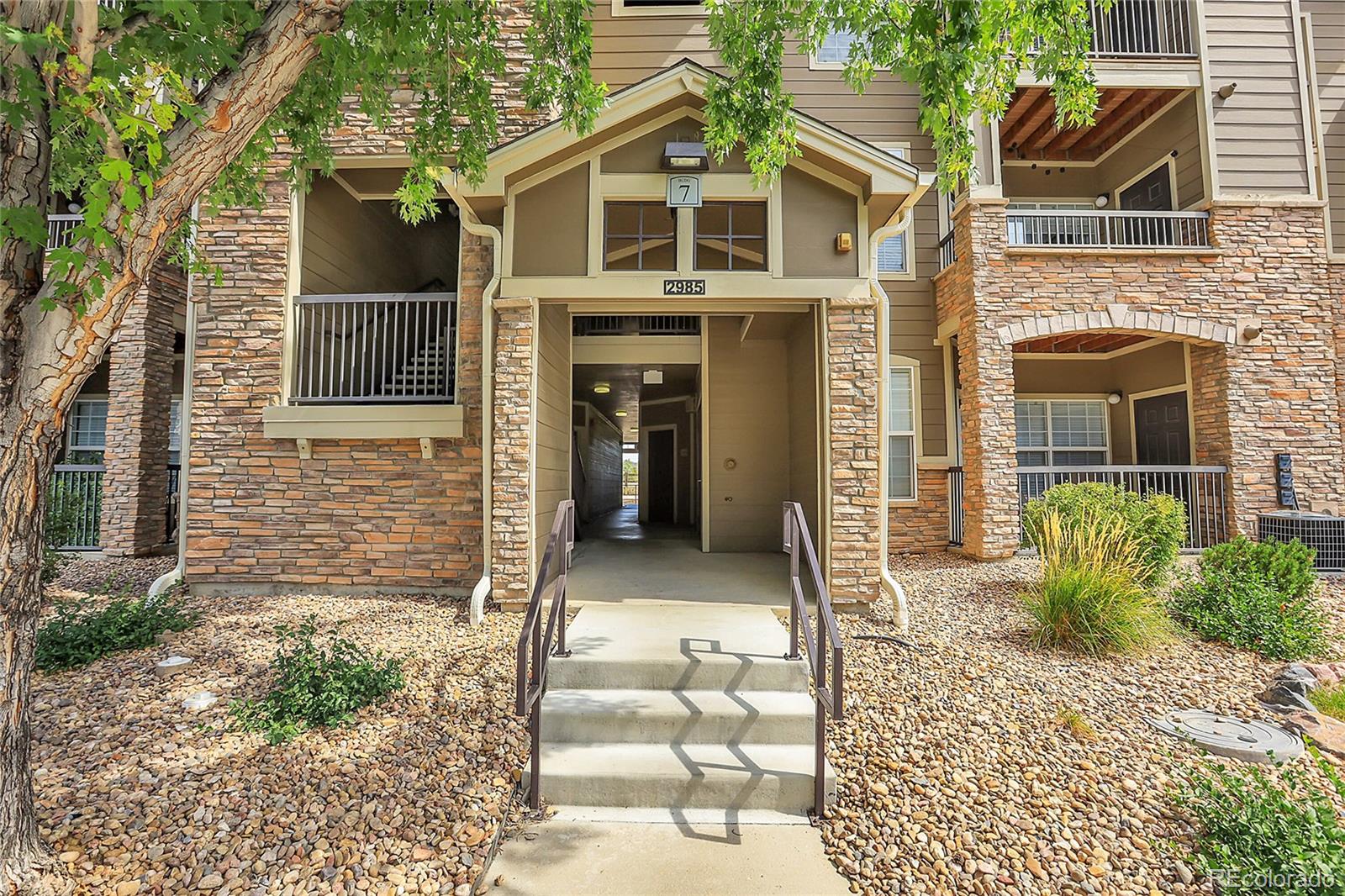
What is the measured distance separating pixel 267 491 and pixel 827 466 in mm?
5542

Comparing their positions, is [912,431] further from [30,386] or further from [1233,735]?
[30,386]

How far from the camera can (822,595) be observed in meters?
3.05

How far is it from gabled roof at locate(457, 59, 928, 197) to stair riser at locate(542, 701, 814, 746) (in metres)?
4.31

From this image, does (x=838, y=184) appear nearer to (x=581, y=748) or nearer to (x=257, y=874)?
(x=581, y=748)

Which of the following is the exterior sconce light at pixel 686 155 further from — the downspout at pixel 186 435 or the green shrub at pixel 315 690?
the downspout at pixel 186 435

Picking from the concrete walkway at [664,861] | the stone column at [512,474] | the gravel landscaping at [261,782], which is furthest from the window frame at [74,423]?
the concrete walkway at [664,861]

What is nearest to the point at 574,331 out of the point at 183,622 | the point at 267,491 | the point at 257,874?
the point at 267,491

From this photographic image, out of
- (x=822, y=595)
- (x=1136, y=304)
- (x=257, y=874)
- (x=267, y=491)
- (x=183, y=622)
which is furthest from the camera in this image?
(x=1136, y=304)

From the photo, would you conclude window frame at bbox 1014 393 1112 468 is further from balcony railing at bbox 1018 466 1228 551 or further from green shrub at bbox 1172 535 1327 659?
green shrub at bbox 1172 535 1327 659

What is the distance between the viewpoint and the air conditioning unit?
6812 millimetres

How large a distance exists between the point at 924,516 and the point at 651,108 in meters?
6.84

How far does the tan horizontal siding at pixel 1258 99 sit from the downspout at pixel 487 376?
33.4ft

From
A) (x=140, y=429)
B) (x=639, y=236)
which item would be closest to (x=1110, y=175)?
(x=639, y=236)

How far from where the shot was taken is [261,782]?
279 cm
